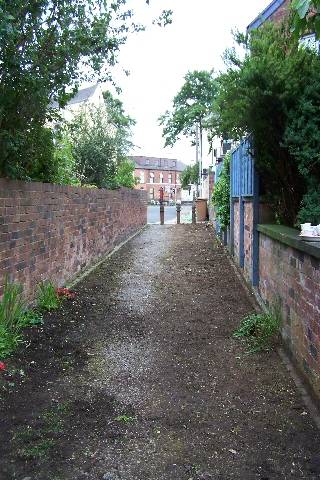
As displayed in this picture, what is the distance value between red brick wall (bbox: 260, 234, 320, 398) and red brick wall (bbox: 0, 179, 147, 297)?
9.04 feet

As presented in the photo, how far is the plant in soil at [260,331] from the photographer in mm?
4887

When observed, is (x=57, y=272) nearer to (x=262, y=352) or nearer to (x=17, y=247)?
(x=17, y=247)

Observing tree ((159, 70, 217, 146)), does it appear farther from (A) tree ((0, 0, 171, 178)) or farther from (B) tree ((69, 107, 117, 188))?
(A) tree ((0, 0, 171, 178))

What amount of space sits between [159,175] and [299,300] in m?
105

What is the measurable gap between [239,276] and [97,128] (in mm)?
7032

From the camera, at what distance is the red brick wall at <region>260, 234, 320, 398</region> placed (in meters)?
3.60

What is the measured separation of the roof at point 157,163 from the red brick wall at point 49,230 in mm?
96314

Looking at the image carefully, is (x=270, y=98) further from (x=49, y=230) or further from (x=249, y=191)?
(x=49, y=230)

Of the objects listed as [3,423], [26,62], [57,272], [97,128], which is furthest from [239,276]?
[97,128]

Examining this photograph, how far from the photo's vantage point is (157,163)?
367 feet

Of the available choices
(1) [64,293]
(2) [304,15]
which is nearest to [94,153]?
(1) [64,293]

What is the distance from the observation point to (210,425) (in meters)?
3.30

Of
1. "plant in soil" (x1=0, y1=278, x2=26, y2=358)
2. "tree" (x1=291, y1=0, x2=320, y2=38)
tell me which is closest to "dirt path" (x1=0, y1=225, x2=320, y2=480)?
"plant in soil" (x1=0, y1=278, x2=26, y2=358)

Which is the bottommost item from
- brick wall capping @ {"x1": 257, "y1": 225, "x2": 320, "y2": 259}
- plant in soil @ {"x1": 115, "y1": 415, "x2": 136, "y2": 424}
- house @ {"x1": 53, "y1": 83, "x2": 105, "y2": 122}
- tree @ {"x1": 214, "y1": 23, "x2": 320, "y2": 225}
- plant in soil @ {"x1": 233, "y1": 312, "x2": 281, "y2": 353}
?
plant in soil @ {"x1": 115, "y1": 415, "x2": 136, "y2": 424}
